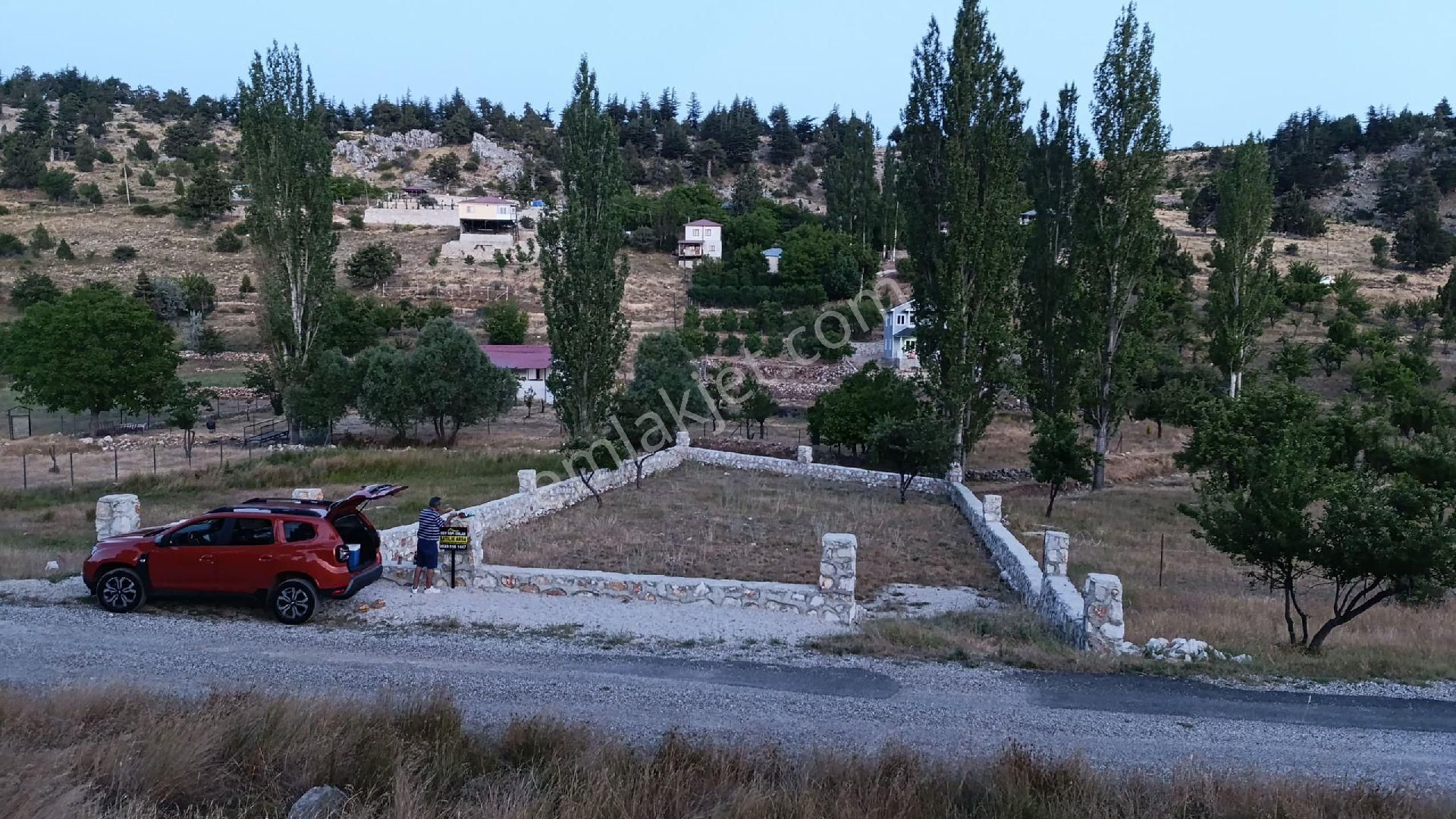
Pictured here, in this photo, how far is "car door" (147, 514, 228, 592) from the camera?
10648mm

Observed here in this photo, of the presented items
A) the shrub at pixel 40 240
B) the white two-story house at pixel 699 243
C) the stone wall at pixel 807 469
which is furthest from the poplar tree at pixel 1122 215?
the shrub at pixel 40 240

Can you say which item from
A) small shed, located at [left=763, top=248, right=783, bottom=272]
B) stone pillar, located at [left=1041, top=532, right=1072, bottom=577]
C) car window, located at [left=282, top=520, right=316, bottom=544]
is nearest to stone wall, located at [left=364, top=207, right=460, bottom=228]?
Result: small shed, located at [left=763, top=248, right=783, bottom=272]

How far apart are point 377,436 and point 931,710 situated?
34.0 m

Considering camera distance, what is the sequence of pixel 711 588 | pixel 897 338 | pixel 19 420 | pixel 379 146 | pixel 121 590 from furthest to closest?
pixel 379 146 → pixel 897 338 → pixel 19 420 → pixel 711 588 → pixel 121 590

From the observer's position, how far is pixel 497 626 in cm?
1068

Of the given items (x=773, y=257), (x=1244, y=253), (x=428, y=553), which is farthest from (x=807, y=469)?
(x=773, y=257)

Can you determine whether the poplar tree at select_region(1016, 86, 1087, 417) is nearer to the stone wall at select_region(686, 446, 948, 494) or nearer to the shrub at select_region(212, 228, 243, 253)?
the stone wall at select_region(686, 446, 948, 494)

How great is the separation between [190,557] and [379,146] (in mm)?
120899

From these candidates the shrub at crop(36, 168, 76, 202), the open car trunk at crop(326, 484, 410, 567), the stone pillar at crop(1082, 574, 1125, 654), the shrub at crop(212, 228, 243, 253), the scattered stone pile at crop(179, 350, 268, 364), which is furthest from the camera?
the shrub at crop(36, 168, 76, 202)

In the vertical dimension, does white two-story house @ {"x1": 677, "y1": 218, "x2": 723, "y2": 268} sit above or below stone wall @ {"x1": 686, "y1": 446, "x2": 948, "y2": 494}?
above

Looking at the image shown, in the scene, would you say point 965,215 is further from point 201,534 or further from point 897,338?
point 897,338

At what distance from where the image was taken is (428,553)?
12.1 m

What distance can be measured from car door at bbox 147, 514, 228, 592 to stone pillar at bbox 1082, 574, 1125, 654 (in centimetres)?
1000

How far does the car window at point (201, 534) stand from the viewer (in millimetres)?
10703
